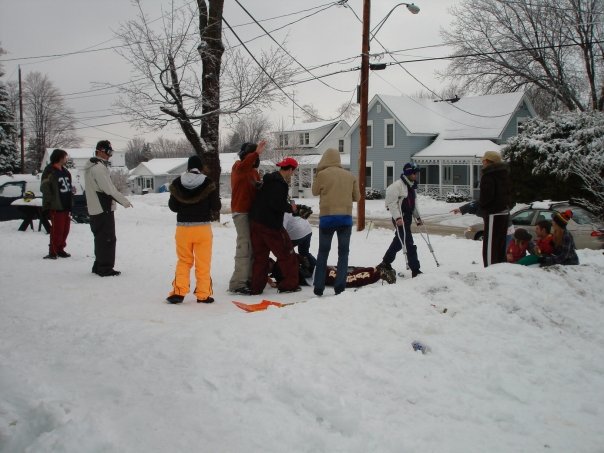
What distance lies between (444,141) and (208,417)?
3738cm

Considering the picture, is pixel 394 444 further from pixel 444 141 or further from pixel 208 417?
pixel 444 141

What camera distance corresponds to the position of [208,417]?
3420 mm

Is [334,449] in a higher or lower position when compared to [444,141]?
lower

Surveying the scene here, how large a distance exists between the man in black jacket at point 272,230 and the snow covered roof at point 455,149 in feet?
97.4

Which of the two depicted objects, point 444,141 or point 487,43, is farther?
point 444,141

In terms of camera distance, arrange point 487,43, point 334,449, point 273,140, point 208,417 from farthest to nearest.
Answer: point 273,140 < point 487,43 < point 208,417 < point 334,449

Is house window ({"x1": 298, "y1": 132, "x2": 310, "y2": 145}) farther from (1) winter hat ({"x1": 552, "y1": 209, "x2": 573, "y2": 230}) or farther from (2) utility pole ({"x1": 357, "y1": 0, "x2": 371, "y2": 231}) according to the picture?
(1) winter hat ({"x1": 552, "y1": 209, "x2": 573, "y2": 230})


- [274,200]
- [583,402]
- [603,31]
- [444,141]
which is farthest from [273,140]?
[583,402]

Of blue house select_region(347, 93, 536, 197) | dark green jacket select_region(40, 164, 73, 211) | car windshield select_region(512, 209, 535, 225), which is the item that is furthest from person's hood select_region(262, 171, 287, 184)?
blue house select_region(347, 93, 536, 197)

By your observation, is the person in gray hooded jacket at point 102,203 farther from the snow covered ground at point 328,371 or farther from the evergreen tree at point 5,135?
the evergreen tree at point 5,135

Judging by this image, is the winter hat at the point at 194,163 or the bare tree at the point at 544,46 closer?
the winter hat at the point at 194,163

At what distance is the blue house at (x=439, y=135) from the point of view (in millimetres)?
36375

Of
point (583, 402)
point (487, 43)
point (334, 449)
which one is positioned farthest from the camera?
point (487, 43)

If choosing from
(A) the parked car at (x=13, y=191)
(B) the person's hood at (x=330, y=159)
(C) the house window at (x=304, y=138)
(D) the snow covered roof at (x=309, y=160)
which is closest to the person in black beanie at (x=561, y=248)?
(B) the person's hood at (x=330, y=159)
